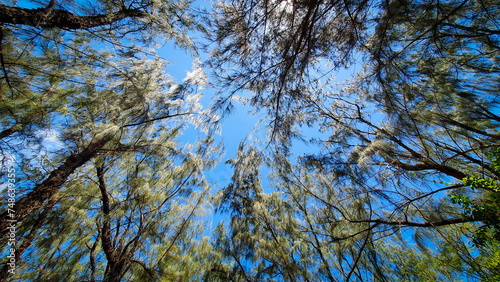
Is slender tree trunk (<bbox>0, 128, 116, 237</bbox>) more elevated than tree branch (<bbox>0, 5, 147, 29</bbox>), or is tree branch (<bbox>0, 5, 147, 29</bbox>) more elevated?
tree branch (<bbox>0, 5, 147, 29</bbox>)

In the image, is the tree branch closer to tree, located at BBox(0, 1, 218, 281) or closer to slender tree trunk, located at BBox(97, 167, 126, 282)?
tree, located at BBox(0, 1, 218, 281)

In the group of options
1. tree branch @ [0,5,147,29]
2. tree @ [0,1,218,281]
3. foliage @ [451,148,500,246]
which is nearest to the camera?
foliage @ [451,148,500,246]

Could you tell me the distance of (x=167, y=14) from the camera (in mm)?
2137

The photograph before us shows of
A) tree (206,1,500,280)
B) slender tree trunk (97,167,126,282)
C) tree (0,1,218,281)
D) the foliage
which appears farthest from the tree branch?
the foliage

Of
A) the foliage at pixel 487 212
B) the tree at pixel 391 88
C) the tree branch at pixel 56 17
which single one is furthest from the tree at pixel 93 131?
the foliage at pixel 487 212

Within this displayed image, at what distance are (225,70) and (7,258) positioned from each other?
3193mm

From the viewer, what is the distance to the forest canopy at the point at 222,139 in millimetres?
1836

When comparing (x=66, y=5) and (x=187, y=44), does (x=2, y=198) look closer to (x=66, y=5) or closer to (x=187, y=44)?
(x=66, y=5)

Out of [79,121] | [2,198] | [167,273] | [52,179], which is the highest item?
[79,121]

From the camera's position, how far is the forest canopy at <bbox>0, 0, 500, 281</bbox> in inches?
72.3

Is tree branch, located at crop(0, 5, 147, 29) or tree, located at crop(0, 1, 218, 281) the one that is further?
tree, located at crop(0, 1, 218, 281)

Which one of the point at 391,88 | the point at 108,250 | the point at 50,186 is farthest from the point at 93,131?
the point at 391,88

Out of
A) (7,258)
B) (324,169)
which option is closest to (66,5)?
(7,258)

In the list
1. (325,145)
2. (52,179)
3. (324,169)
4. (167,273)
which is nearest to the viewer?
(52,179)
